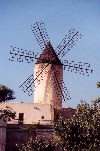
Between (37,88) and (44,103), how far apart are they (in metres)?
2.00

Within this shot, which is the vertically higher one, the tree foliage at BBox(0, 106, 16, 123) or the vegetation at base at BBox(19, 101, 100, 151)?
the tree foliage at BBox(0, 106, 16, 123)

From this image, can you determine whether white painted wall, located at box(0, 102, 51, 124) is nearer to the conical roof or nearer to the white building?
the white building

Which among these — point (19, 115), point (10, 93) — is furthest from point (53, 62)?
point (10, 93)

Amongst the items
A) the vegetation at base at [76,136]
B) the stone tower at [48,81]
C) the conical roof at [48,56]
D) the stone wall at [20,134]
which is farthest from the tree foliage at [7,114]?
the vegetation at base at [76,136]

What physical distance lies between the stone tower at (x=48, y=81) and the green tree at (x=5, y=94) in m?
7.28

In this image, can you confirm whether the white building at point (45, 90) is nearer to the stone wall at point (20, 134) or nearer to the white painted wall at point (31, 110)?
the white painted wall at point (31, 110)

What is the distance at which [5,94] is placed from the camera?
49.0 meters

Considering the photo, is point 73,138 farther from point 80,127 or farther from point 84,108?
point 84,108

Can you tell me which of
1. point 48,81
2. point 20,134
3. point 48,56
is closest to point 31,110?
point 48,81

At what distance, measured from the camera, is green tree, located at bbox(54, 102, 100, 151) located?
27.6 m

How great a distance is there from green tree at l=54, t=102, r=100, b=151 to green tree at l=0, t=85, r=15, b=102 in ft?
66.7

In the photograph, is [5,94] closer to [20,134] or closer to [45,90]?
[45,90]

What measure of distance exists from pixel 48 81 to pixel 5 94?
943 centimetres

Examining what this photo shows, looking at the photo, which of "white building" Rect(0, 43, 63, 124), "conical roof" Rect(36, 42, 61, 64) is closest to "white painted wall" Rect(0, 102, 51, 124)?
"white building" Rect(0, 43, 63, 124)
